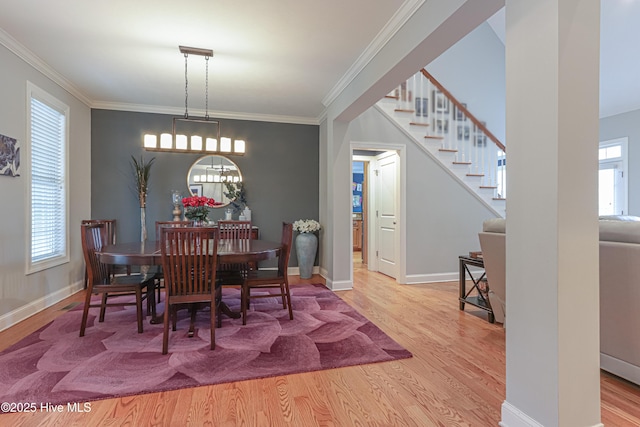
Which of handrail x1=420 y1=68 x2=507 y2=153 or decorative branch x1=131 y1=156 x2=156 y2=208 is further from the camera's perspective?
handrail x1=420 y1=68 x2=507 y2=153

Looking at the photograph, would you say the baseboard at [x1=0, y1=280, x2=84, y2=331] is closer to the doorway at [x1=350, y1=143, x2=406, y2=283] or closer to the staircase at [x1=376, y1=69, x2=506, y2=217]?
the doorway at [x1=350, y1=143, x2=406, y2=283]

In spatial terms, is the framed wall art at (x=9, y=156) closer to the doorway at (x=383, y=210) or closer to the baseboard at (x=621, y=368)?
the doorway at (x=383, y=210)

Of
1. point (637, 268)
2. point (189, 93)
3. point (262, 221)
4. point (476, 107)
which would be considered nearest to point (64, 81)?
point (189, 93)

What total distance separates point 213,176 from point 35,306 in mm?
2652

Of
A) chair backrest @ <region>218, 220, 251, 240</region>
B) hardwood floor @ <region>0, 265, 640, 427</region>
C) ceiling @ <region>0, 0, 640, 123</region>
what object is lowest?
hardwood floor @ <region>0, 265, 640, 427</region>

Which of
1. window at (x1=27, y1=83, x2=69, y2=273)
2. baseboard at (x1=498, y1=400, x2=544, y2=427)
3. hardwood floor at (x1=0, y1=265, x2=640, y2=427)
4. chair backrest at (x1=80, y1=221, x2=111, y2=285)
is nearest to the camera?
baseboard at (x1=498, y1=400, x2=544, y2=427)

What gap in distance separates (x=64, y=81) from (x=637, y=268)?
18.4ft

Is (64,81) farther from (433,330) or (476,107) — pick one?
(476,107)

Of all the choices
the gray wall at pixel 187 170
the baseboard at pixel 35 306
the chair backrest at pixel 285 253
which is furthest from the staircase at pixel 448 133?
the baseboard at pixel 35 306

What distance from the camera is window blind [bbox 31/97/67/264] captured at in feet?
11.3

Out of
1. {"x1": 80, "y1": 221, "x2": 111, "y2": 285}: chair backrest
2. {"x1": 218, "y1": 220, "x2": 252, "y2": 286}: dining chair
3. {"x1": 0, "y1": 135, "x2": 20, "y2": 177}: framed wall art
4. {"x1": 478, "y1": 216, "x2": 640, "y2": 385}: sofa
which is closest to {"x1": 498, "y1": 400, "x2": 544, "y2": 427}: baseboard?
{"x1": 478, "y1": 216, "x2": 640, "y2": 385}: sofa

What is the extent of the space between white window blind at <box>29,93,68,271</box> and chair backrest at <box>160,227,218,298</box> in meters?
2.05

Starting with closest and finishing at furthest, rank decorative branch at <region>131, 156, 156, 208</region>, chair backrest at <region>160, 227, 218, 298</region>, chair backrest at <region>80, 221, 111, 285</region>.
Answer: chair backrest at <region>160, 227, 218, 298</region> → chair backrest at <region>80, 221, 111, 285</region> → decorative branch at <region>131, 156, 156, 208</region>

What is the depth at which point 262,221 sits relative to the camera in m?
5.29
